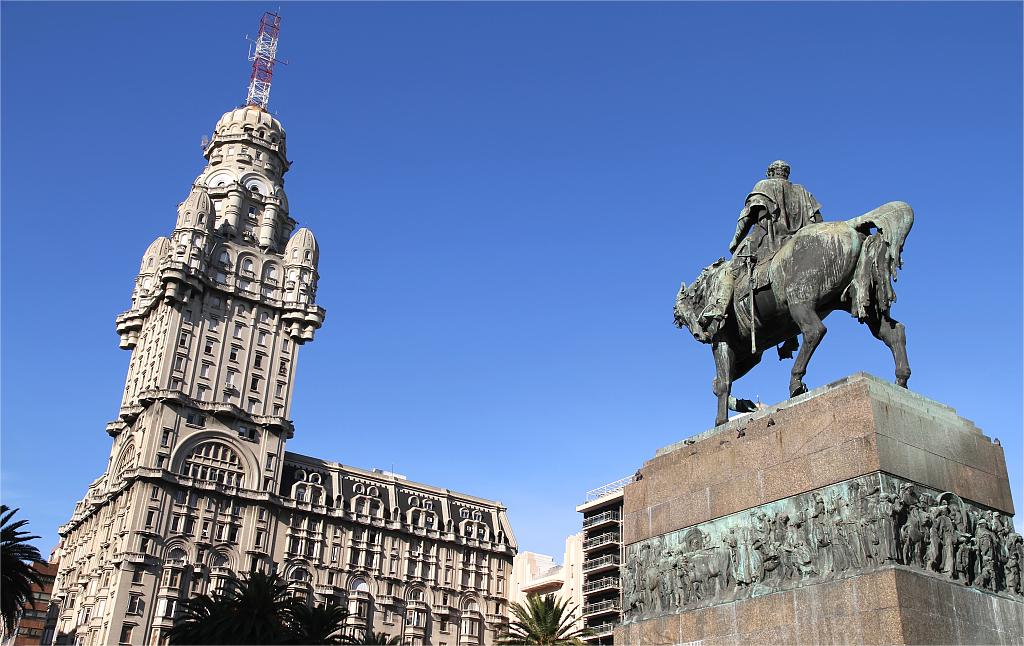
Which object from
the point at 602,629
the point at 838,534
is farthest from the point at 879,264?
the point at 602,629

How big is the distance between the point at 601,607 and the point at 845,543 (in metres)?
70.6

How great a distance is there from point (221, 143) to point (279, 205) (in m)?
10.0

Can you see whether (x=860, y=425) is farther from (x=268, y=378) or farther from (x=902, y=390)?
(x=268, y=378)

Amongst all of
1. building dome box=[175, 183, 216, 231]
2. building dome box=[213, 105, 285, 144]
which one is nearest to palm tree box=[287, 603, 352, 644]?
building dome box=[175, 183, 216, 231]

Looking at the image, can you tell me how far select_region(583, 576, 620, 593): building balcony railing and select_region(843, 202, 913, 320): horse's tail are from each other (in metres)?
68.4

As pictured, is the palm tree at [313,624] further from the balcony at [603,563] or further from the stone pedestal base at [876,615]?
the stone pedestal base at [876,615]

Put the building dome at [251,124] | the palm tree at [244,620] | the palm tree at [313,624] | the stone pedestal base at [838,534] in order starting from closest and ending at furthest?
1. the stone pedestal base at [838,534]
2. the palm tree at [244,620]
3. the palm tree at [313,624]
4. the building dome at [251,124]

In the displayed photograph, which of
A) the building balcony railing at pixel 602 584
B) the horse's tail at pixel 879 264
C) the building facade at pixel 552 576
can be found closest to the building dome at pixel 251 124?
the building facade at pixel 552 576

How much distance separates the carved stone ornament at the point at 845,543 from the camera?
14.3 metres

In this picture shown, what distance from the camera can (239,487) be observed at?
86.5m

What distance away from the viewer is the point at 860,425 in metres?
15.2

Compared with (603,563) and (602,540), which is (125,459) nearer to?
(602,540)

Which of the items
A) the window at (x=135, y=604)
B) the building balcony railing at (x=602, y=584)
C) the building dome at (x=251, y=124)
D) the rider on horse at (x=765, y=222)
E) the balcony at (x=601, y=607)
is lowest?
the rider on horse at (x=765, y=222)

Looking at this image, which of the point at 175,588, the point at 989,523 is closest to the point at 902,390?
the point at 989,523
